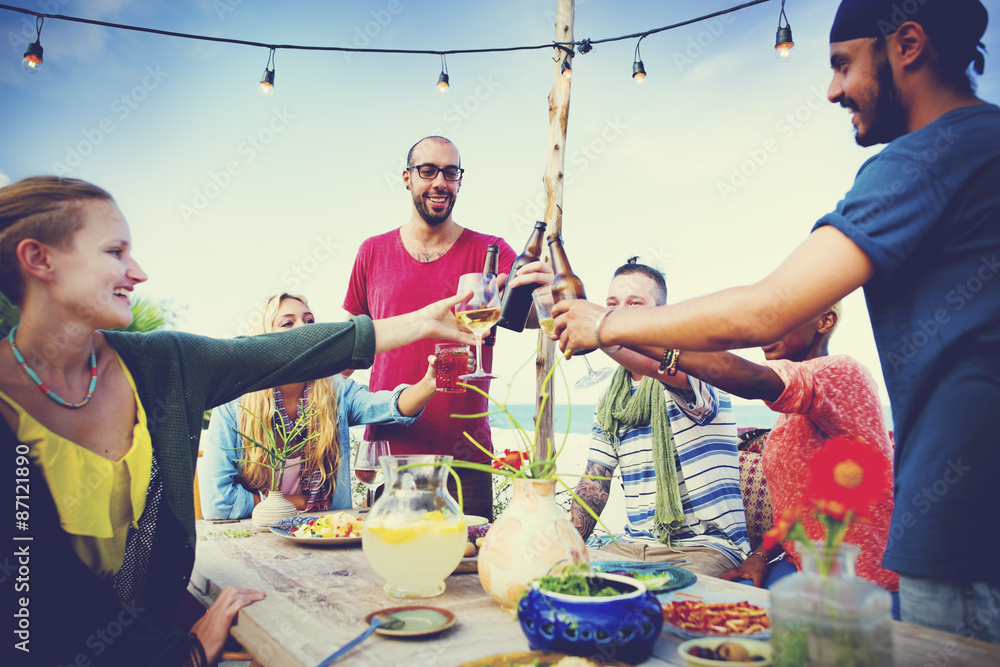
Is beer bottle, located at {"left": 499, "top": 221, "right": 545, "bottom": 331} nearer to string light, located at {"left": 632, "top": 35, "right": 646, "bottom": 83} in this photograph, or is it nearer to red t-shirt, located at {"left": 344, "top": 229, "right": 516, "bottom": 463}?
red t-shirt, located at {"left": 344, "top": 229, "right": 516, "bottom": 463}

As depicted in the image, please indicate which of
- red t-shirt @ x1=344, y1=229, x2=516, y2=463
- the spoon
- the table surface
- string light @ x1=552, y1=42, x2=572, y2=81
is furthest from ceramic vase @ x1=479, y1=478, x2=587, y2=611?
string light @ x1=552, y1=42, x2=572, y2=81

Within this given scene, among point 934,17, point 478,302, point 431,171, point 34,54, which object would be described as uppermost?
point 34,54

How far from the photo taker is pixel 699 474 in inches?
104

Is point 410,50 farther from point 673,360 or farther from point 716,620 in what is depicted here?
point 716,620

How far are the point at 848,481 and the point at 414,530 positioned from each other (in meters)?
0.80

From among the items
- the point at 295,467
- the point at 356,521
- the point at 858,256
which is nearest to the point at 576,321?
the point at 858,256

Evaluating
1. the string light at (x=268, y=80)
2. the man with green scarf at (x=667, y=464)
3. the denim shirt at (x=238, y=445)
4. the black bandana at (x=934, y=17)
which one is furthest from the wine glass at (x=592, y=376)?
the string light at (x=268, y=80)

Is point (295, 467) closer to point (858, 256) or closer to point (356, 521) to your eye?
point (356, 521)

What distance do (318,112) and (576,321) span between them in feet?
27.9

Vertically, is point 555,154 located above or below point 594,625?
above

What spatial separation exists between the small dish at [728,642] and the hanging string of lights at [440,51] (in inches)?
170

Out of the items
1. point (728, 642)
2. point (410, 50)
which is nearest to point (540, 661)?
point (728, 642)

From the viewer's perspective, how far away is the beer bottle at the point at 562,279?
1927 millimetres

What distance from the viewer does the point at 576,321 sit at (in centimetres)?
160
